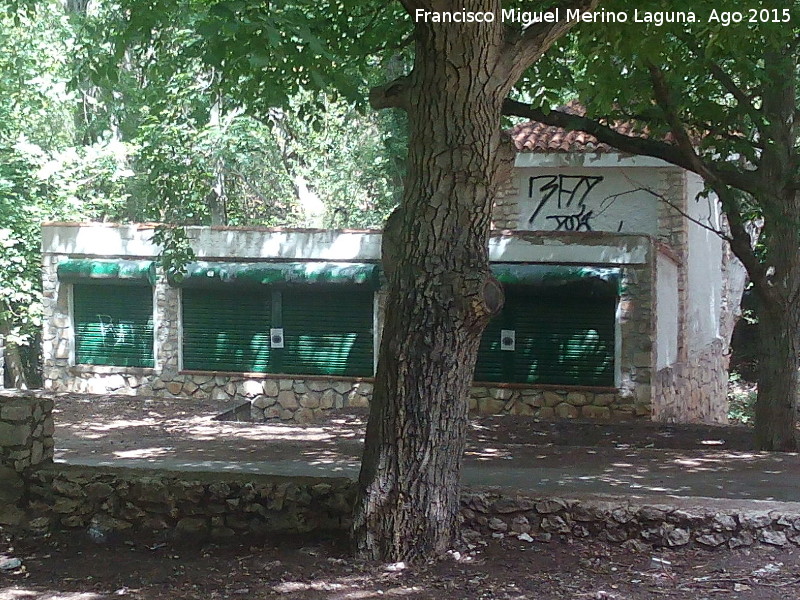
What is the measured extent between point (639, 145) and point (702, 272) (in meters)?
7.89

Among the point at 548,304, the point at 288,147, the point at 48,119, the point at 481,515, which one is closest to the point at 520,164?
the point at 548,304

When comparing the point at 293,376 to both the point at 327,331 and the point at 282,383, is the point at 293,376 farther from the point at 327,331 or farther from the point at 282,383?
the point at 327,331

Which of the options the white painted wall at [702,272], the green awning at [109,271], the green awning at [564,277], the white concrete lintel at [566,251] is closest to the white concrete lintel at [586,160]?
the white painted wall at [702,272]

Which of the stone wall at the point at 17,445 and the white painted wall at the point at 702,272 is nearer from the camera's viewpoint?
the stone wall at the point at 17,445

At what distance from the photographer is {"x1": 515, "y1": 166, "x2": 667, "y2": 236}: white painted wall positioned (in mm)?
13891

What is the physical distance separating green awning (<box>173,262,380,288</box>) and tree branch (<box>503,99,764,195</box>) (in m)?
5.12

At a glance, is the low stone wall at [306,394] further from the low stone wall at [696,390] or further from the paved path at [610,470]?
the paved path at [610,470]

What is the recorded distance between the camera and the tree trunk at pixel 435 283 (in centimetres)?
551

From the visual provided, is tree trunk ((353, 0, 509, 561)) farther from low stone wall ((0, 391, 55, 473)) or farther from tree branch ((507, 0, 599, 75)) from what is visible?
low stone wall ((0, 391, 55, 473))

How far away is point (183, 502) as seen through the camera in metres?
6.89

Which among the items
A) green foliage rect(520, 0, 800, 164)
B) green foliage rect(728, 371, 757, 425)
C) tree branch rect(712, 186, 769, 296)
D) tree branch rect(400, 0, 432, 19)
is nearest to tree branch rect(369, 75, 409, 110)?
tree branch rect(400, 0, 432, 19)

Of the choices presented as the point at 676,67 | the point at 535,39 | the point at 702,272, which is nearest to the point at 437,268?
the point at 535,39

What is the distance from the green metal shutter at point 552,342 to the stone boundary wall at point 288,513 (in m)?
6.84

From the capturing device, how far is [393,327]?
5676 millimetres
